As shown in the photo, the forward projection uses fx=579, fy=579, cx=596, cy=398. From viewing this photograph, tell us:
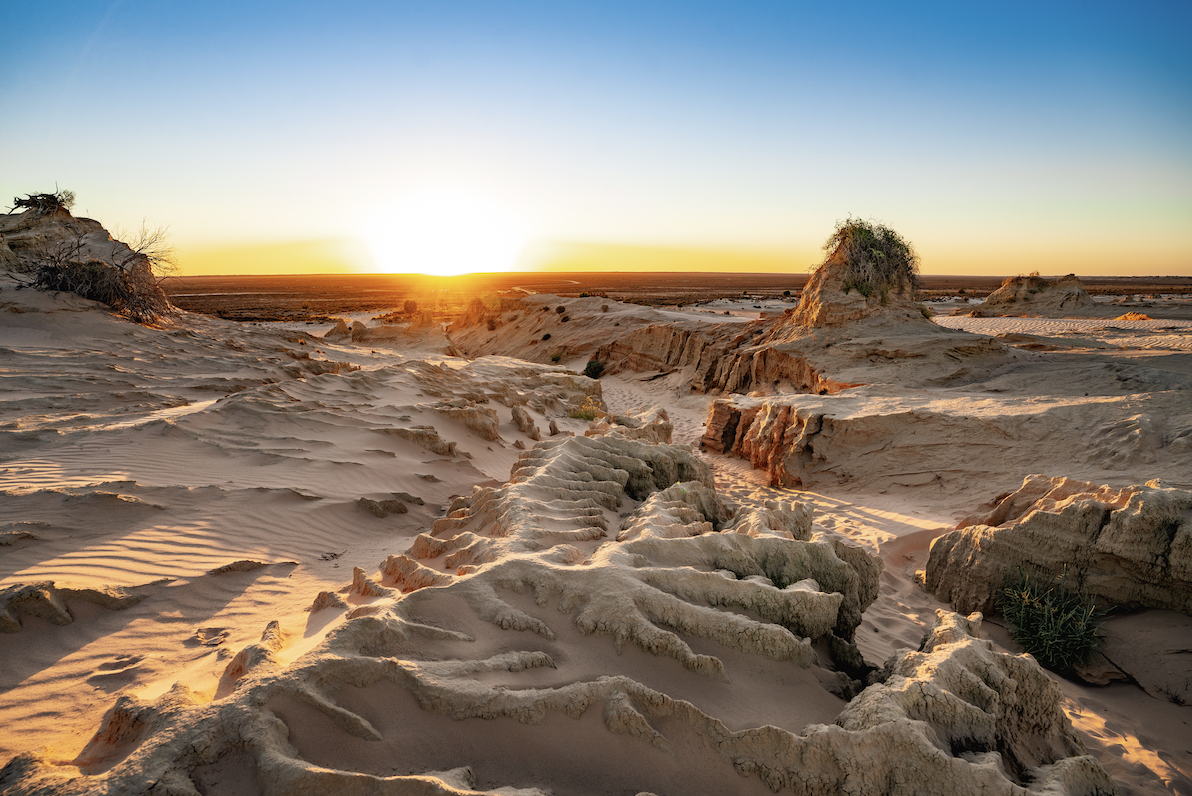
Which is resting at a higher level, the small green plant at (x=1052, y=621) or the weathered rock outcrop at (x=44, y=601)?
the weathered rock outcrop at (x=44, y=601)

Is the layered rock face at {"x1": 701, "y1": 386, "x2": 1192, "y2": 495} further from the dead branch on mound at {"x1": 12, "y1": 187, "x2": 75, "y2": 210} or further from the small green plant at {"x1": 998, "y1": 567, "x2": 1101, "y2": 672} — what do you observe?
the dead branch on mound at {"x1": 12, "y1": 187, "x2": 75, "y2": 210}

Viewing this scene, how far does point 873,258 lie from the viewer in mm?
12688

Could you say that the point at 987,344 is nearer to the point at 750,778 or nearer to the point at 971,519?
the point at 971,519

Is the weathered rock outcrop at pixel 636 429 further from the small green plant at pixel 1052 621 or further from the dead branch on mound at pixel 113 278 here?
the dead branch on mound at pixel 113 278

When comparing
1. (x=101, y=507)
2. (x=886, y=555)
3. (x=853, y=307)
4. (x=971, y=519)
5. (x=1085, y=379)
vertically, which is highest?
(x=853, y=307)

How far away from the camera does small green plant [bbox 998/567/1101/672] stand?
3.84 meters

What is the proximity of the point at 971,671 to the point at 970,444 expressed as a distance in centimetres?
551

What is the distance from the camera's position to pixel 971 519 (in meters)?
5.35

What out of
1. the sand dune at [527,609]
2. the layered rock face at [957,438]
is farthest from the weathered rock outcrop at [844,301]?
the sand dune at [527,609]

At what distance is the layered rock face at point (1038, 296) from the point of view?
23569mm

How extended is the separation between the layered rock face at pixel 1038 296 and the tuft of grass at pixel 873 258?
15263 millimetres

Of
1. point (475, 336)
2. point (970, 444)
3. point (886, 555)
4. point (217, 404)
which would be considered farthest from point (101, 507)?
point (475, 336)

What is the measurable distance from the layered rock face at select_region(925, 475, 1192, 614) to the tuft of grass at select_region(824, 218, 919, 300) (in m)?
8.66

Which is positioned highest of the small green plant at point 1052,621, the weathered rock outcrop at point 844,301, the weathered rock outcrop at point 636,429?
the weathered rock outcrop at point 844,301
